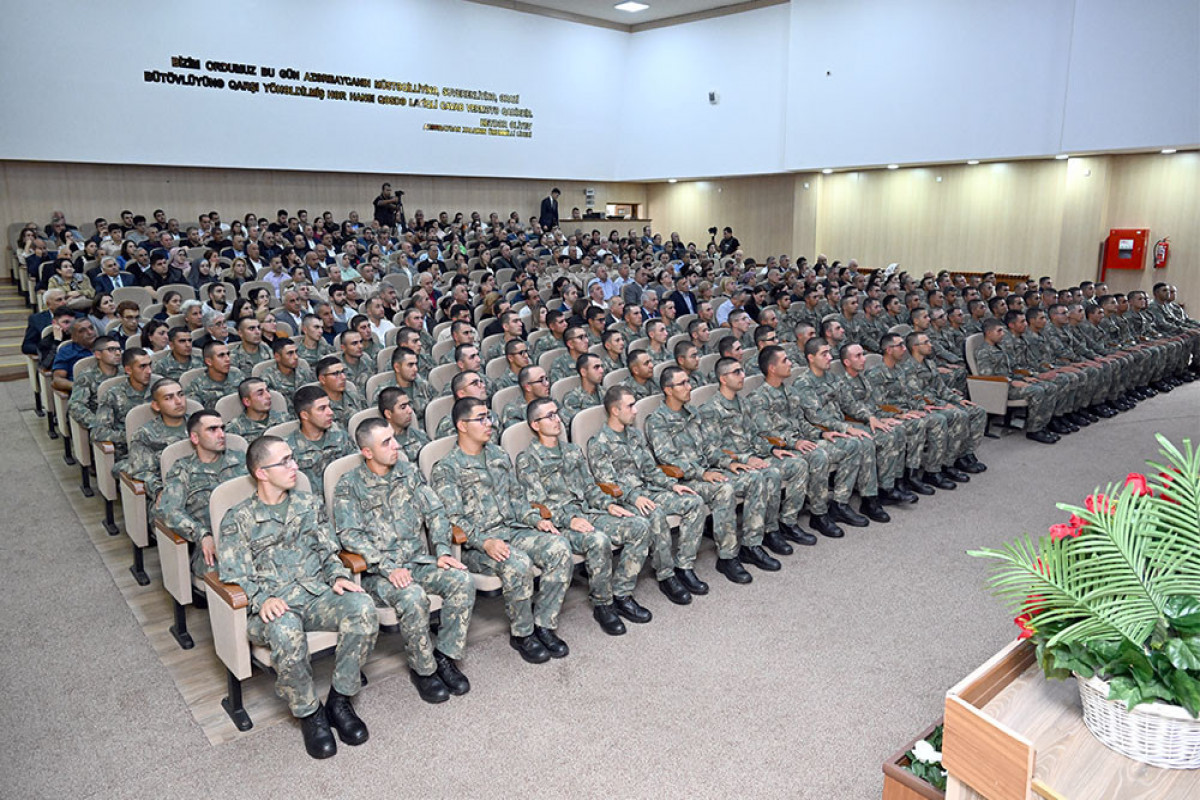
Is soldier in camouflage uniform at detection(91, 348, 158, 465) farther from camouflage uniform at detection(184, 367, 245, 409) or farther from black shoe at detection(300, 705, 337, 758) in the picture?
black shoe at detection(300, 705, 337, 758)

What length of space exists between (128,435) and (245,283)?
5.48m

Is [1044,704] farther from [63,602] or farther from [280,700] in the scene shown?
[63,602]

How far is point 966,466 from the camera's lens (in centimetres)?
651

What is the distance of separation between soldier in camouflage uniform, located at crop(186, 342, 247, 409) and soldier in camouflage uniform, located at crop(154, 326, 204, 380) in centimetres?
43

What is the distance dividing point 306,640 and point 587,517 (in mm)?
1559

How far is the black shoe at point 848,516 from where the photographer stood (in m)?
5.41

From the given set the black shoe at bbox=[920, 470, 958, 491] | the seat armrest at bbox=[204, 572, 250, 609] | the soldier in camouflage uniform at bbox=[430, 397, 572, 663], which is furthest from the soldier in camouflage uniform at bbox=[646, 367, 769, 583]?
the seat armrest at bbox=[204, 572, 250, 609]

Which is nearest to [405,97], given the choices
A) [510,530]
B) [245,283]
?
[245,283]

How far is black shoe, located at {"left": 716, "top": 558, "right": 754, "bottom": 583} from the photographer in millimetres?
4551

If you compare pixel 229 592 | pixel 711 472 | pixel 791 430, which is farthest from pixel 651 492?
pixel 229 592

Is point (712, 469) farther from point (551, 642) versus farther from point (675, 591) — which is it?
point (551, 642)

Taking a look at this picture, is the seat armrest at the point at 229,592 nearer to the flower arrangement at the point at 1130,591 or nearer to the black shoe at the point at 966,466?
the flower arrangement at the point at 1130,591

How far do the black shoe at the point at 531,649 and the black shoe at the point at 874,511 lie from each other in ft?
9.20

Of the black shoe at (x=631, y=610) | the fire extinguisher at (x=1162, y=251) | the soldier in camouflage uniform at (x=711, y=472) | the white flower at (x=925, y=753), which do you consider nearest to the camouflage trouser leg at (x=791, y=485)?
the soldier in camouflage uniform at (x=711, y=472)
